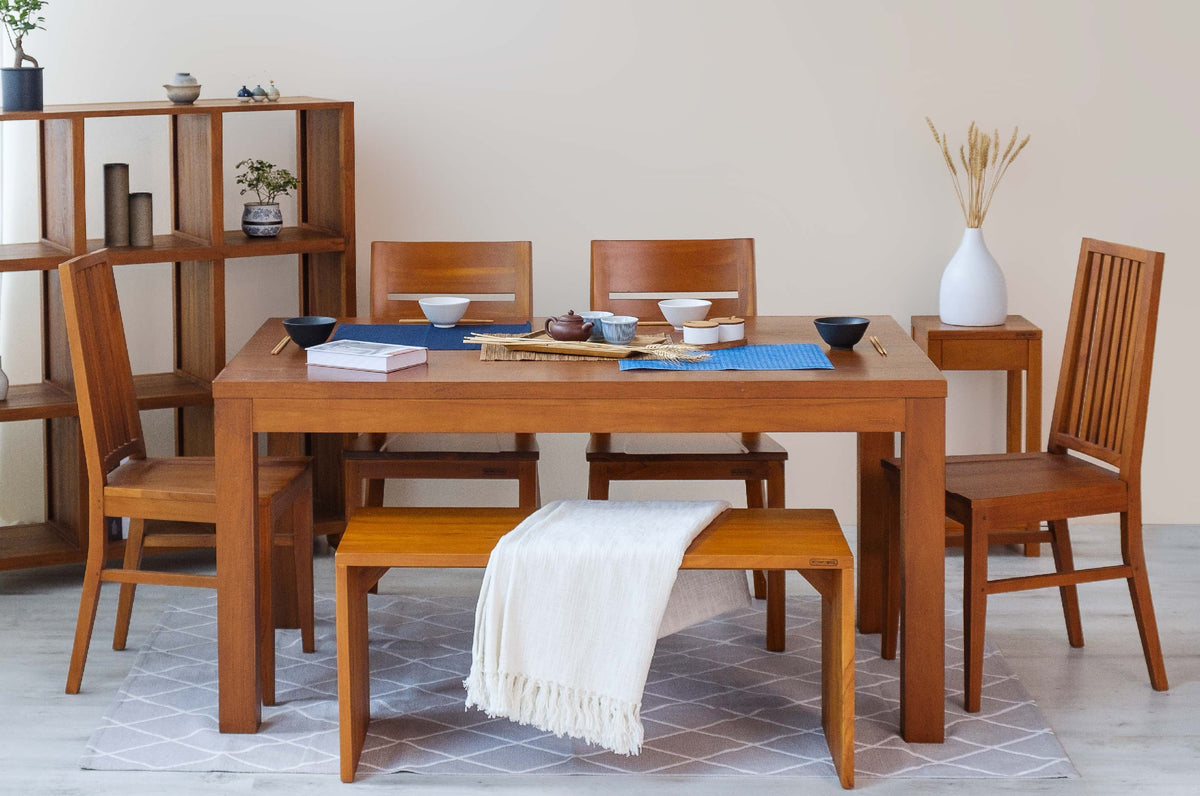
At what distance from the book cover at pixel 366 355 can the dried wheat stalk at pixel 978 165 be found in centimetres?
183

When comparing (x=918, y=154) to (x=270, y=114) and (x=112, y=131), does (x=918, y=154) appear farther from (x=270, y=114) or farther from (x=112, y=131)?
(x=112, y=131)

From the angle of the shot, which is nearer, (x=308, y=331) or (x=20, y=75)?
(x=308, y=331)

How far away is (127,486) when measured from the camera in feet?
9.53

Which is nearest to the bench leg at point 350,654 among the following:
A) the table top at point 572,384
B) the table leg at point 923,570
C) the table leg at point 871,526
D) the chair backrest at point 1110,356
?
the table top at point 572,384

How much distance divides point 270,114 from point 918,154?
6.13ft

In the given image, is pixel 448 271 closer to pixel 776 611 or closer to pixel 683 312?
pixel 683 312

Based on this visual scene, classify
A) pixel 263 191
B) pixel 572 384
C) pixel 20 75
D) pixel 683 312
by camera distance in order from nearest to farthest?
pixel 572 384 < pixel 683 312 < pixel 20 75 < pixel 263 191

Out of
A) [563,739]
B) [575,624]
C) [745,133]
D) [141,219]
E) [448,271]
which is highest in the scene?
[745,133]

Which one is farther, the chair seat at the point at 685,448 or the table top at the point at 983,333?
the table top at the point at 983,333

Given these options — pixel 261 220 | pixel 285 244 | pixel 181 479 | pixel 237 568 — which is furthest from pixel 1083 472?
pixel 261 220

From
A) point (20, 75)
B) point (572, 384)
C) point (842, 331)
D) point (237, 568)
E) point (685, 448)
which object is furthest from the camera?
point (20, 75)

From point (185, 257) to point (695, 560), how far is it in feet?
5.70

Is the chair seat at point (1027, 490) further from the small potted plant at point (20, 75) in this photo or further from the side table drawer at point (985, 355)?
the small potted plant at point (20, 75)

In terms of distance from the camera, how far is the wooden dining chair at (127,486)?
9.30 feet
